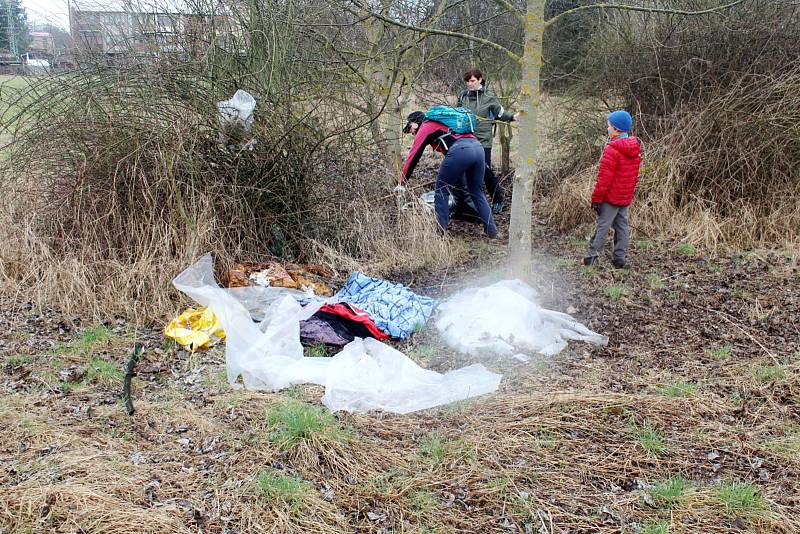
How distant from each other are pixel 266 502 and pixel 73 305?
2861 mm

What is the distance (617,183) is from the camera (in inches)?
227

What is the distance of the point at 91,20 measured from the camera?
5.65 m

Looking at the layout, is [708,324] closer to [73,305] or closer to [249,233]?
[249,233]

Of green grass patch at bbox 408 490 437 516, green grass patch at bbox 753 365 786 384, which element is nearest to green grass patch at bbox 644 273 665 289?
green grass patch at bbox 753 365 786 384

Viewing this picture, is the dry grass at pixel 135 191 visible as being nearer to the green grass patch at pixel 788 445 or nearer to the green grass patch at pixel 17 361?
the green grass patch at pixel 17 361

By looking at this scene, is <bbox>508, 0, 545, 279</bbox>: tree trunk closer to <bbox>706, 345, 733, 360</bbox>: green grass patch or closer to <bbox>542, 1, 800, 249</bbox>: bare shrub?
<bbox>706, 345, 733, 360</bbox>: green grass patch

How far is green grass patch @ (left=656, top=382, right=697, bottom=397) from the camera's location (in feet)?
12.0

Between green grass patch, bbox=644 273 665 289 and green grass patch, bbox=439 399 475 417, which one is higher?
green grass patch, bbox=644 273 665 289

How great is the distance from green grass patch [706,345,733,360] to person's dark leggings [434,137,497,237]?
9.35ft

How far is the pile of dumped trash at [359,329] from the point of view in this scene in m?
3.83

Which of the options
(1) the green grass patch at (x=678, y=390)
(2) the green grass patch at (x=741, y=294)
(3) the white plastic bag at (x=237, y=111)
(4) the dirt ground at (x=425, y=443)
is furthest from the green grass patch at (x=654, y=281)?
(3) the white plastic bag at (x=237, y=111)

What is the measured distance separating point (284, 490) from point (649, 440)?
5.85 ft

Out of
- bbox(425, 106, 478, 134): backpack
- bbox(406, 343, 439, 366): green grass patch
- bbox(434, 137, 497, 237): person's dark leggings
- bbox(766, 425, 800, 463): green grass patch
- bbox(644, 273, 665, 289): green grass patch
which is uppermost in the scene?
bbox(425, 106, 478, 134): backpack

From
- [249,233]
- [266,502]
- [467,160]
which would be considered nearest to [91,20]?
[249,233]
